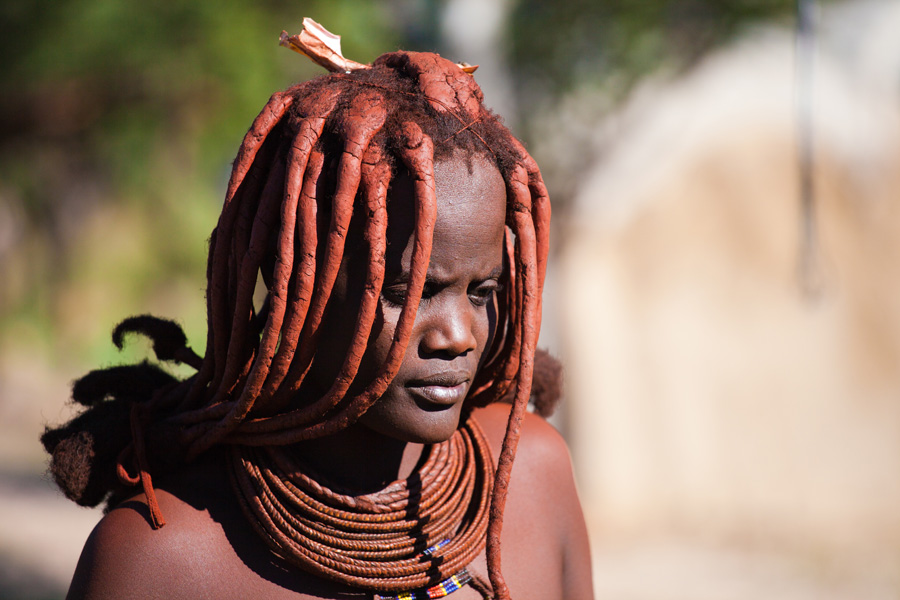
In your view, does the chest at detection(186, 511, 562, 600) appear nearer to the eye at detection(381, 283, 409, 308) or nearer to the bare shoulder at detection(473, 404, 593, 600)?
the bare shoulder at detection(473, 404, 593, 600)

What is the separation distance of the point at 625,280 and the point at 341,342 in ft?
20.7

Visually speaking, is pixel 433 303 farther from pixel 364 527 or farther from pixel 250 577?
pixel 250 577

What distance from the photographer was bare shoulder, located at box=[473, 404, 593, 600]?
2.07 meters

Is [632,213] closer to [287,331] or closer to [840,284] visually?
[840,284]

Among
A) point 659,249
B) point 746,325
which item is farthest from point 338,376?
point 659,249

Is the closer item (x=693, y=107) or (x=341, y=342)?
(x=341, y=342)

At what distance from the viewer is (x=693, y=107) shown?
776 cm

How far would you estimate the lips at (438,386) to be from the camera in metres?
1.73

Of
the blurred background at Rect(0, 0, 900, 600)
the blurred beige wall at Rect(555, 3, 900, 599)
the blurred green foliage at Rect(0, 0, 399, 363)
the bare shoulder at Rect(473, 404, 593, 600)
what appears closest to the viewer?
the bare shoulder at Rect(473, 404, 593, 600)

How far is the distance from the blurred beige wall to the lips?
5.63 meters

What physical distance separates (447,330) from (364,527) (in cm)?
46

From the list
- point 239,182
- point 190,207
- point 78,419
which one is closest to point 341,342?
point 239,182

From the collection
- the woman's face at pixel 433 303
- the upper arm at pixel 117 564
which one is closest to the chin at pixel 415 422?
the woman's face at pixel 433 303

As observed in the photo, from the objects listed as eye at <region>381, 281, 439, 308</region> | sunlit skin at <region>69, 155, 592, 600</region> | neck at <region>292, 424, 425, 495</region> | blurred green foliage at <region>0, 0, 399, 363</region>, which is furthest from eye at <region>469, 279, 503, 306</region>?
blurred green foliage at <region>0, 0, 399, 363</region>
